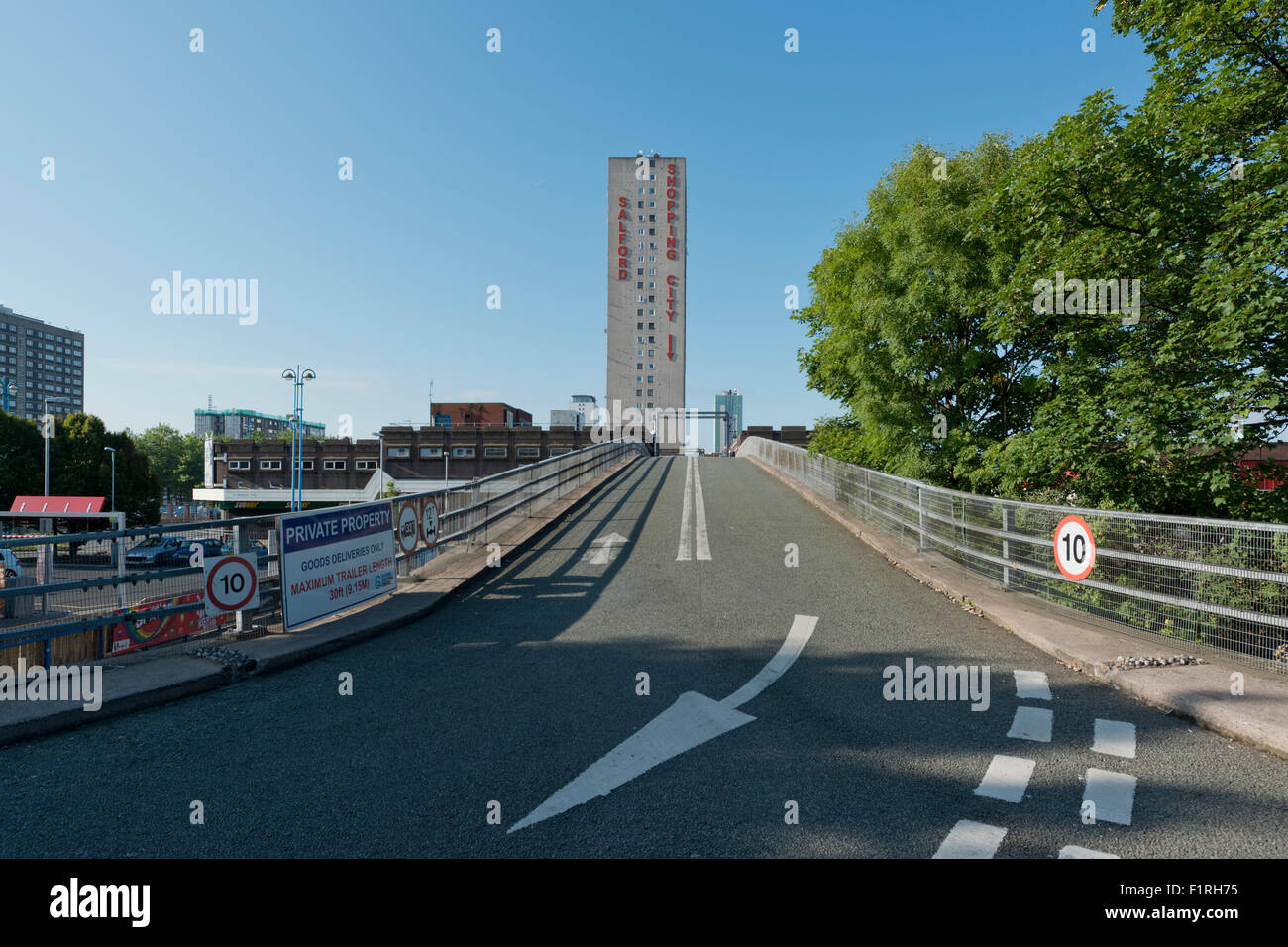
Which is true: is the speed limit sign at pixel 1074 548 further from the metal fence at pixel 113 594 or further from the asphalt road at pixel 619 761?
the metal fence at pixel 113 594

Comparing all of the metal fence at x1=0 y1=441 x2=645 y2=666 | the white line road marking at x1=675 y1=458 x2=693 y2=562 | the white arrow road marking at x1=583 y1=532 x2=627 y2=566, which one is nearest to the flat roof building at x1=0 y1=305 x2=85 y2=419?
the white line road marking at x1=675 y1=458 x2=693 y2=562

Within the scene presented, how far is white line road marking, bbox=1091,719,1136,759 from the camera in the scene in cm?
438

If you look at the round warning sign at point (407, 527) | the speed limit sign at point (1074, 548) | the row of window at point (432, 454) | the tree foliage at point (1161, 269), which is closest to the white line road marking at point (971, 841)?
the speed limit sign at point (1074, 548)

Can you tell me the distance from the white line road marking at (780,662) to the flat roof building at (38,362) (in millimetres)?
224314

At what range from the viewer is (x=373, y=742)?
445 centimetres

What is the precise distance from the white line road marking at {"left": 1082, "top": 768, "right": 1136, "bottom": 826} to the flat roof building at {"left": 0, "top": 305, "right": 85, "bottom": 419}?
227635 millimetres

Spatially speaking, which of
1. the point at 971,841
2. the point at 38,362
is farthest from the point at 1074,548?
the point at 38,362

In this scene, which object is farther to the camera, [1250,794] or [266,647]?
[266,647]

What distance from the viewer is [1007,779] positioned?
13.0 ft

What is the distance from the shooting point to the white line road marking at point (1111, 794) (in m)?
3.53
